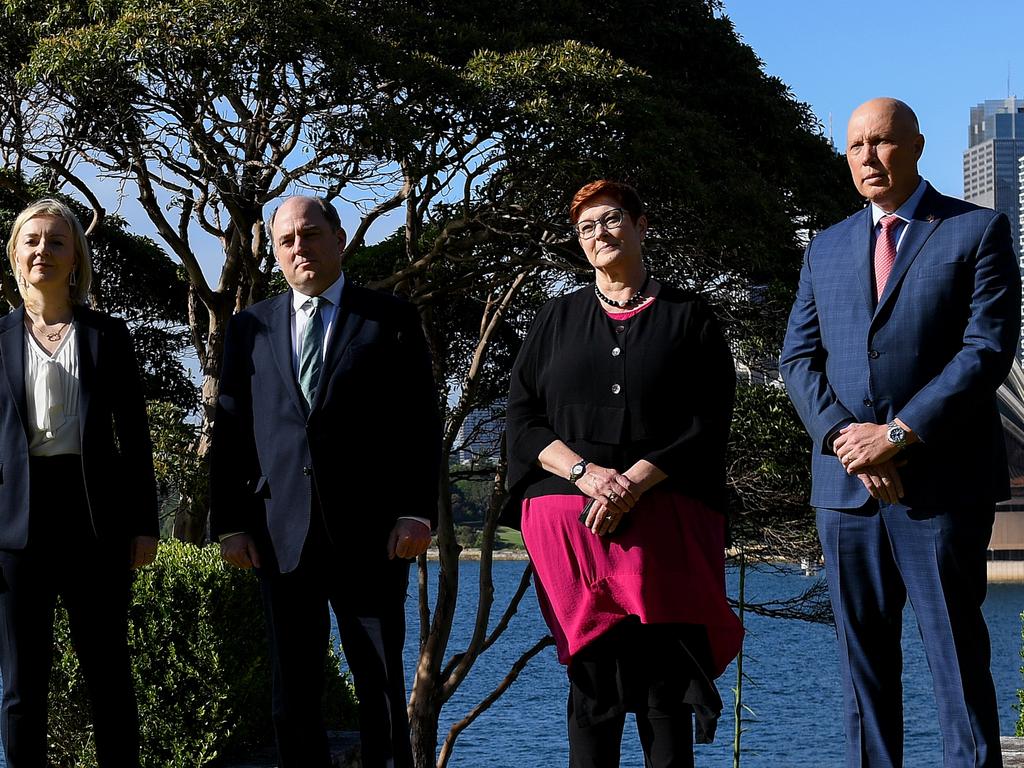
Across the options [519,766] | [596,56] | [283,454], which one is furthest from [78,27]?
[519,766]

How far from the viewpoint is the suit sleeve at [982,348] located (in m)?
3.36

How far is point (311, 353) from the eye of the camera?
373 centimetres

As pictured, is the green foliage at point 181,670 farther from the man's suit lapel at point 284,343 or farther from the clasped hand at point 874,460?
the clasped hand at point 874,460

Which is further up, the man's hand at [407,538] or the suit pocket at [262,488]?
the suit pocket at [262,488]

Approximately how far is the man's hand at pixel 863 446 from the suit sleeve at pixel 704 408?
0.33 m

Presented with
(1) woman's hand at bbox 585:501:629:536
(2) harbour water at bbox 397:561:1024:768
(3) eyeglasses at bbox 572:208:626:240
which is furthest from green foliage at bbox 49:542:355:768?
(2) harbour water at bbox 397:561:1024:768

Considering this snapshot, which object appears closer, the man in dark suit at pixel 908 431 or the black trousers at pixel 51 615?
the man in dark suit at pixel 908 431

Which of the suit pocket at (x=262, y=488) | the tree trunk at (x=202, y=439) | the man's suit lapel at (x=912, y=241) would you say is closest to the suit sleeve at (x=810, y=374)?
the man's suit lapel at (x=912, y=241)

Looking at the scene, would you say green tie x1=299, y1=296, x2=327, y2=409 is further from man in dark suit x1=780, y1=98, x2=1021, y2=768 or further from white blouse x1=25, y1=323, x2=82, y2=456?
man in dark suit x1=780, y1=98, x2=1021, y2=768

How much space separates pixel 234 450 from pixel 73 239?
2.97 ft

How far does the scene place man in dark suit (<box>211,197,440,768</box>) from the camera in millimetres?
3568

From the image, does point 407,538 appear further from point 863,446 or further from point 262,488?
point 863,446

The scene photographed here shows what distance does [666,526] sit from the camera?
11.6 ft

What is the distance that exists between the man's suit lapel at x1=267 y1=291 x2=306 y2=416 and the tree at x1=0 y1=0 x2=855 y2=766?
5621 mm
